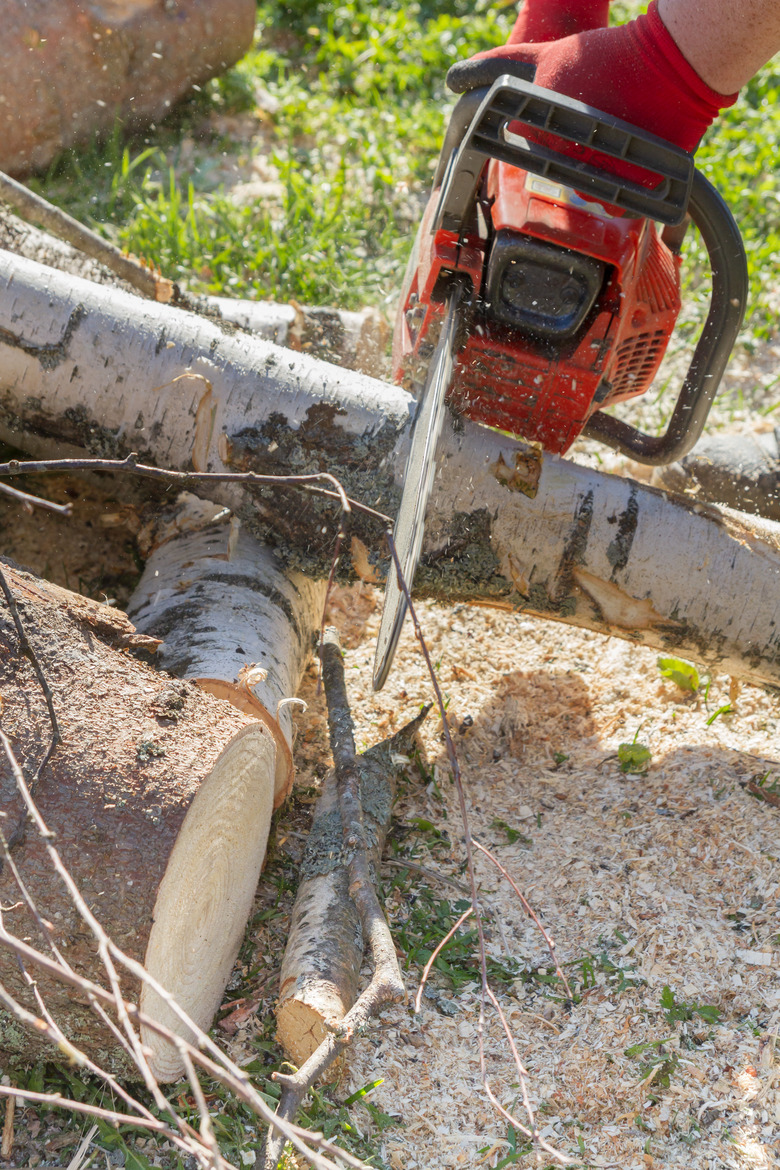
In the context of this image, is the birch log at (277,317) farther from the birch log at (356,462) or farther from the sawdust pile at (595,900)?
the sawdust pile at (595,900)

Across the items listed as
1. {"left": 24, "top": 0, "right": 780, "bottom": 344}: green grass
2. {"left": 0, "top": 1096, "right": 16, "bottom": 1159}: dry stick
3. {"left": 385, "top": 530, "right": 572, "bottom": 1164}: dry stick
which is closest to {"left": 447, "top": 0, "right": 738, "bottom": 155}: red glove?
{"left": 385, "top": 530, "right": 572, "bottom": 1164}: dry stick

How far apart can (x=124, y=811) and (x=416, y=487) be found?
2.99 feet

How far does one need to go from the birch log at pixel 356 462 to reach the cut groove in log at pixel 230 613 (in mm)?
138

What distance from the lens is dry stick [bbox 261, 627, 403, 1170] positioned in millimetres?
1502

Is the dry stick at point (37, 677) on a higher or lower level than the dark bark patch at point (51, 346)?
lower

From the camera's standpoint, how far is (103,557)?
2.88 meters

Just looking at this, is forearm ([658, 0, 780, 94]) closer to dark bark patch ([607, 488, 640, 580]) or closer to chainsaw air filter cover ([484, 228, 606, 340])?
chainsaw air filter cover ([484, 228, 606, 340])

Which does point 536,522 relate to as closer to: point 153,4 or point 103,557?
point 103,557

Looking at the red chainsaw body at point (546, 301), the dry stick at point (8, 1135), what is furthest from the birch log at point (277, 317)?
the dry stick at point (8, 1135)

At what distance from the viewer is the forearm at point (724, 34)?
1.87 meters

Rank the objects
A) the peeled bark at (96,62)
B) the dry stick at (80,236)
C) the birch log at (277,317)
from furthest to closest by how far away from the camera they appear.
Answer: the peeled bark at (96,62), the dry stick at (80,236), the birch log at (277,317)

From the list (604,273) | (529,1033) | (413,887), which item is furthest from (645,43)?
(529,1033)

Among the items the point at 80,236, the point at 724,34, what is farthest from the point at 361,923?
the point at 80,236

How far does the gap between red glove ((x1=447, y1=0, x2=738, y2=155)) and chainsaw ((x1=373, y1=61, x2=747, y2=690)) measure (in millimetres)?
117
